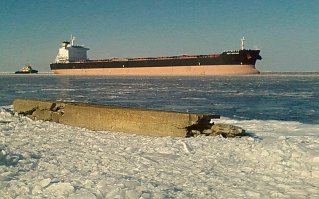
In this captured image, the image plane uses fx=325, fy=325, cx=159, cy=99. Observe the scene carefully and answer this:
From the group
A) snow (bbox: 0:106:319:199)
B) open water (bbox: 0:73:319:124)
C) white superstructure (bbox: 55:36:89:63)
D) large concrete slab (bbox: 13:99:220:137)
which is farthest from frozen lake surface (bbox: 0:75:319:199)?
white superstructure (bbox: 55:36:89:63)

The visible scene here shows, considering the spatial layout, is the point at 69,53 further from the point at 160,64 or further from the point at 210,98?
the point at 210,98

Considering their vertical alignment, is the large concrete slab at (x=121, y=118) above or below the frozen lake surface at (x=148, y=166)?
above

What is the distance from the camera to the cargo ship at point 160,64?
2057 inches

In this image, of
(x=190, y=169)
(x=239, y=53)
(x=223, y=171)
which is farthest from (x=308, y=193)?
(x=239, y=53)

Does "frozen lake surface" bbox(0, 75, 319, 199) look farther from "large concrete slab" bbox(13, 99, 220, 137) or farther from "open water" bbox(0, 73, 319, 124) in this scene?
"open water" bbox(0, 73, 319, 124)

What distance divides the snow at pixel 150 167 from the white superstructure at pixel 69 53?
69399 mm

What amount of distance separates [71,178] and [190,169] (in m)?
1.37

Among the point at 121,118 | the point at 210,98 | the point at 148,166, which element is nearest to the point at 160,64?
the point at 210,98

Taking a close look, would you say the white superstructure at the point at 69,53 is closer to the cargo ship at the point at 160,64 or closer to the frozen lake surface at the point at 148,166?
the cargo ship at the point at 160,64

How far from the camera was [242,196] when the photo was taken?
3.01m

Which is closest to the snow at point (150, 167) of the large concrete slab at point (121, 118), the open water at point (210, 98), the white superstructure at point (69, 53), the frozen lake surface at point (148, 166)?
the frozen lake surface at point (148, 166)

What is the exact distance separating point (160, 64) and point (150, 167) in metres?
55.5

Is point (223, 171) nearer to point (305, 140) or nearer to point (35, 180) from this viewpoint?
point (35, 180)

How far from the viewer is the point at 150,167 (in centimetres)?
389
